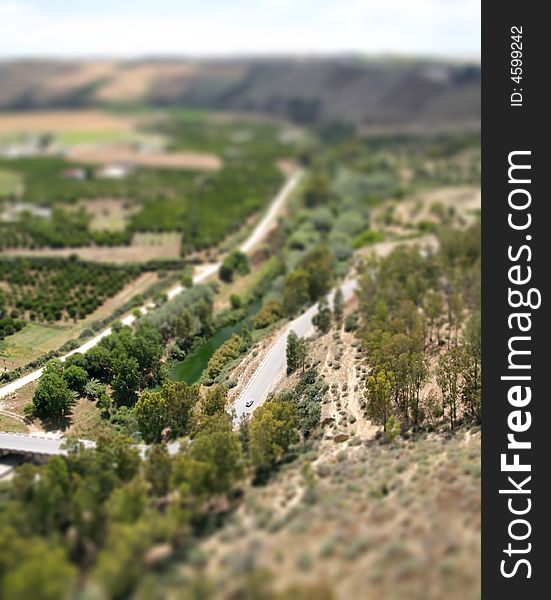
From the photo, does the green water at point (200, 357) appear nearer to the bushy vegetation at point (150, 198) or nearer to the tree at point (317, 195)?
the bushy vegetation at point (150, 198)

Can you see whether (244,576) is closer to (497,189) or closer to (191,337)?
(497,189)

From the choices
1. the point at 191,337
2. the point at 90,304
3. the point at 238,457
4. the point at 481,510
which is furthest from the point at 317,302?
the point at 481,510

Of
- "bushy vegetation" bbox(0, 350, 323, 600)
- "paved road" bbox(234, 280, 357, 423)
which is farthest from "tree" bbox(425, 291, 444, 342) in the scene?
"bushy vegetation" bbox(0, 350, 323, 600)

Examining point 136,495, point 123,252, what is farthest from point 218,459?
point 123,252

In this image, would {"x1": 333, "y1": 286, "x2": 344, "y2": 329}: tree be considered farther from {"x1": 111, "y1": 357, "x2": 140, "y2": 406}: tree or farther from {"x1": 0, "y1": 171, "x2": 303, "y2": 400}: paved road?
{"x1": 111, "y1": 357, "x2": 140, "y2": 406}: tree

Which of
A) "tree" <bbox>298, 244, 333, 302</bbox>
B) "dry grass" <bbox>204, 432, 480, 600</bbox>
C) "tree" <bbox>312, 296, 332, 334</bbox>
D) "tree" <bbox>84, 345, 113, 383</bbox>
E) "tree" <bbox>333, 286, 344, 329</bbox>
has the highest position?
"tree" <bbox>298, 244, 333, 302</bbox>

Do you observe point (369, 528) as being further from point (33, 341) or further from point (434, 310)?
point (33, 341)
